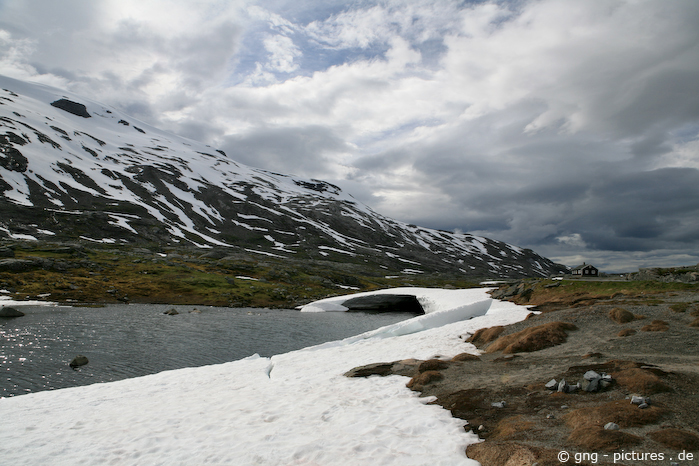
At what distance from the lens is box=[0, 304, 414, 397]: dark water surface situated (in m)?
26.0

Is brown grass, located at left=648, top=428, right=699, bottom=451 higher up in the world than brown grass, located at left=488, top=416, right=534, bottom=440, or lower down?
higher up

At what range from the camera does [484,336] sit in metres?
26.8

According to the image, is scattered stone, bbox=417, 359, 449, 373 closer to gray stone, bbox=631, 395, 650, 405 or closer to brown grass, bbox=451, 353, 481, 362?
brown grass, bbox=451, 353, 481, 362

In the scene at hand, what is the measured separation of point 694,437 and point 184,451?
48.2 feet

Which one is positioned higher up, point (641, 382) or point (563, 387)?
point (641, 382)

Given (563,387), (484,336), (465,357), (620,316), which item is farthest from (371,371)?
(620,316)

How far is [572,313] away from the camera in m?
27.6

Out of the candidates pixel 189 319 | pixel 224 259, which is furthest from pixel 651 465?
pixel 224 259

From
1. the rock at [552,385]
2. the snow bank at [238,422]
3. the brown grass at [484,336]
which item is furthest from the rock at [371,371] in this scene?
the brown grass at [484,336]

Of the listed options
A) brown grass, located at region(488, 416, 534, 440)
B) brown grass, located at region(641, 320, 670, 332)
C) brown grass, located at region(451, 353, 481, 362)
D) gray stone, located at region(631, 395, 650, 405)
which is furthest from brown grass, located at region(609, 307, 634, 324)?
brown grass, located at region(488, 416, 534, 440)

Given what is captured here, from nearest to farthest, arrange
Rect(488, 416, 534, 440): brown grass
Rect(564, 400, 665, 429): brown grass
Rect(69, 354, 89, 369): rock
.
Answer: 1. Rect(564, 400, 665, 429): brown grass
2. Rect(488, 416, 534, 440): brown grass
3. Rect(69, 354, 89, 369): rock

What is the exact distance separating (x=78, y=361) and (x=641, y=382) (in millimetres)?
35513

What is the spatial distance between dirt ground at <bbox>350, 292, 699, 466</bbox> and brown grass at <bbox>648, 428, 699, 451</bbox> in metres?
0.02

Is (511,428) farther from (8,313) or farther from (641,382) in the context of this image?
(8,313)
